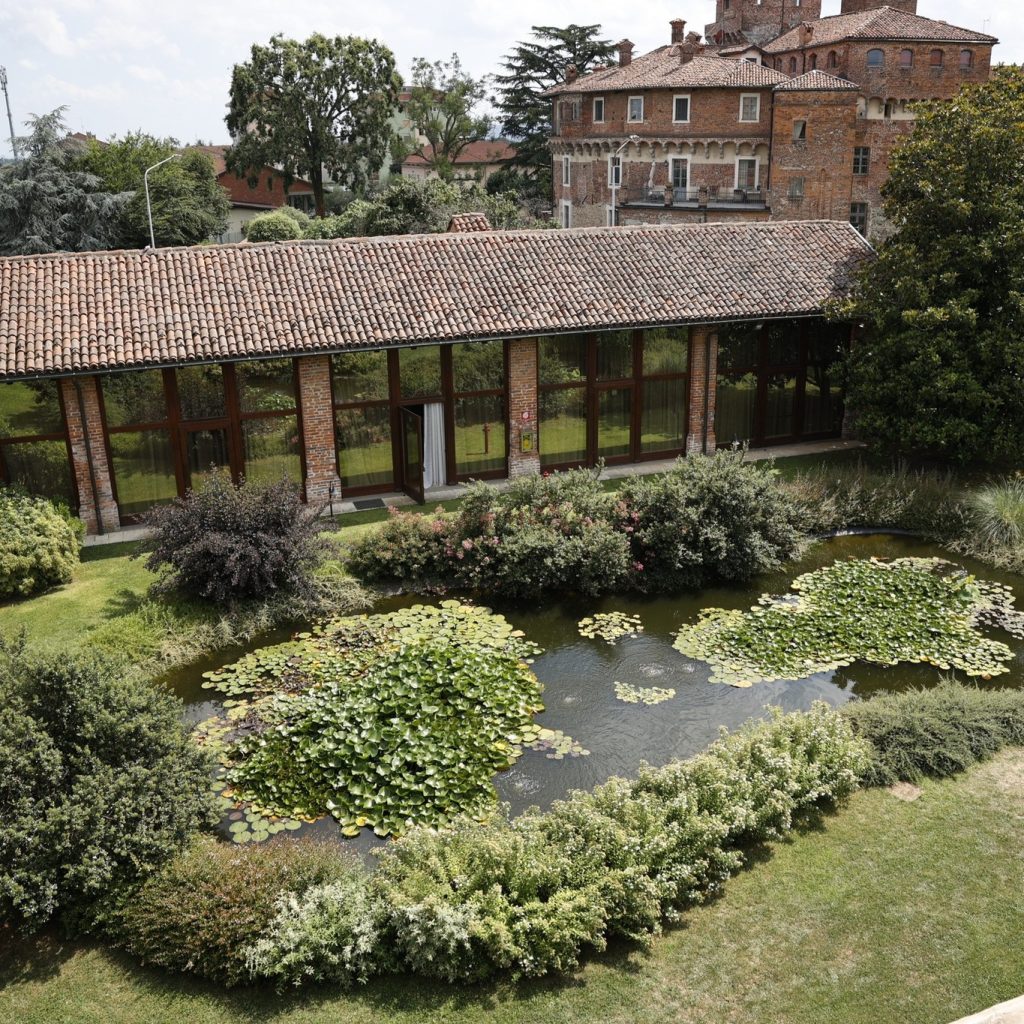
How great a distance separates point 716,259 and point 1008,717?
14.0 m

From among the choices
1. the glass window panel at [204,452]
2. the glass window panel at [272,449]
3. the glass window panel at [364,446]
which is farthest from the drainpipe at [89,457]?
the glass window panel at [364,446]

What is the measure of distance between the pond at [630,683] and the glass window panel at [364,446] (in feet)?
15.0

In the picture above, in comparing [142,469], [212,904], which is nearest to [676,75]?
[142,469]

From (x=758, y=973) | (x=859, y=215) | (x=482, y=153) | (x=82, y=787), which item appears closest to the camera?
(x=758, y=973)

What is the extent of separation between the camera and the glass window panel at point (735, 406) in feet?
77.3

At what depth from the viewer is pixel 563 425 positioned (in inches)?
878

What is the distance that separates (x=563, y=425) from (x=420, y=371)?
3556 mm

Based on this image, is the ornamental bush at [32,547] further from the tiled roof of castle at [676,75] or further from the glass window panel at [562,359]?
the tiled roof of castle at [676,75]

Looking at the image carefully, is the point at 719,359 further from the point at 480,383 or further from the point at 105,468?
the point at 105,468

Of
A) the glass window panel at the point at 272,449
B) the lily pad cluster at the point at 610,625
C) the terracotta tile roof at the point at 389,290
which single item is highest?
the terracotta tile roof at the point at 389,290

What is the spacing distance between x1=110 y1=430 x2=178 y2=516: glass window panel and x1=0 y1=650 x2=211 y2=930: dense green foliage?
29.2 ft

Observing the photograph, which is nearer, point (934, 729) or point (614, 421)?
point (934, 729)

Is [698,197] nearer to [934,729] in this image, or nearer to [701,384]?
[701,384]

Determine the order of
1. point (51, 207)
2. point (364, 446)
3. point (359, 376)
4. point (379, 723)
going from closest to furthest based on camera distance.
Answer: point (379, 723) → point (359, 376) → point (364, 446) → point (51, 207)
